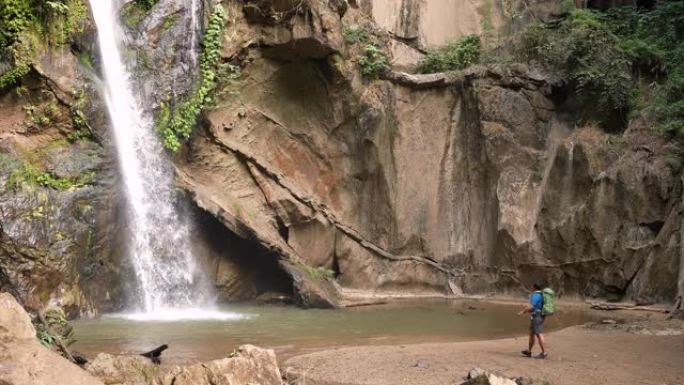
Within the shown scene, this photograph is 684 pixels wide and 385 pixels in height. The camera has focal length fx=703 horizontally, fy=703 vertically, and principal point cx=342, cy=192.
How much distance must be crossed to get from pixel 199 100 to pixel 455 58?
842 centimetres

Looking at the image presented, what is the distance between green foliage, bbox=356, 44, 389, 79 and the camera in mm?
20453

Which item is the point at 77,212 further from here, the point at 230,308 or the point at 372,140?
the point at 372,140

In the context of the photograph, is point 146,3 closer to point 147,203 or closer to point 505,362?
point 147,203

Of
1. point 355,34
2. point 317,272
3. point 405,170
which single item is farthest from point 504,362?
point 355,34

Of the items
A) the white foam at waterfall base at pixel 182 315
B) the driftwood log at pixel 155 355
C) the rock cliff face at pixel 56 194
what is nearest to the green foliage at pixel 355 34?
the rock cliff face at pixel 56 194

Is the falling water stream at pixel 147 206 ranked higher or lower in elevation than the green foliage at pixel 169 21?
lower

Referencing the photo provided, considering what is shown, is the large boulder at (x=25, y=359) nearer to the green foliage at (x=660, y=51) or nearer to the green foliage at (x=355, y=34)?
the green foliage at (x=660, y=51)

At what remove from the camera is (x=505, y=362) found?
986cm

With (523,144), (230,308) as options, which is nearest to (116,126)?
(230,308)

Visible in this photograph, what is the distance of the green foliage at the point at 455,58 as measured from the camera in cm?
2206

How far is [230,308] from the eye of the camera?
17.2m

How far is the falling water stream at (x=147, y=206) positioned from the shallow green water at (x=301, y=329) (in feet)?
4.36

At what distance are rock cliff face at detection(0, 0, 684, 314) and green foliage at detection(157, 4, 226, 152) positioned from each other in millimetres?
361

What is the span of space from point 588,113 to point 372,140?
617 centimetres
